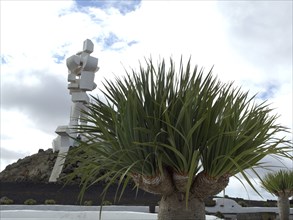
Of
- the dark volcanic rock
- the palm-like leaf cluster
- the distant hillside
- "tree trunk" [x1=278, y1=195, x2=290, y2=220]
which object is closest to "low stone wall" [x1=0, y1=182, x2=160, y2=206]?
the distant hillside

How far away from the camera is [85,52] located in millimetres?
33406

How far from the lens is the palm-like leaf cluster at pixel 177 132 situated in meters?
3.68

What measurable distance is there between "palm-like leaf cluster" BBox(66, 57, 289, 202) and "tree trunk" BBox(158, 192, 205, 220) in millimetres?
95

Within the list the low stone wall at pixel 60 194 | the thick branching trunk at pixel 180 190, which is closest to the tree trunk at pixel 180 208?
the thick branching trunk at pixel 180 190

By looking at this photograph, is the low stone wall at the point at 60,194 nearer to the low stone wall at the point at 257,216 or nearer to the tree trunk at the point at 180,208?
the low stone wall at the point at 257,216

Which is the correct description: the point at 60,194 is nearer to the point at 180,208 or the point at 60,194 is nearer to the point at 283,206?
the point at 283,206

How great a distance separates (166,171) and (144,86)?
835mm

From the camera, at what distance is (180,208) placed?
380cm

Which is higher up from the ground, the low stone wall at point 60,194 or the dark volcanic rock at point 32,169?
the dark volcanic rock at point 32,169

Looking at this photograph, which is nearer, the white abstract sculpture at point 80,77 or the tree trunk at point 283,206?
the tree trunk at point 283,206

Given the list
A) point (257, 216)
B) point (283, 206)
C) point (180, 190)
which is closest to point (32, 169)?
point (257, 216)

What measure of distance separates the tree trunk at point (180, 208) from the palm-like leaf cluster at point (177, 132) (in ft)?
0.31

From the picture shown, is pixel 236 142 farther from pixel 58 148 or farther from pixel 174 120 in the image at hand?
pixel 58 148

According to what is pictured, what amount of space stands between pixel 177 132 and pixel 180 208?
26.1 inches
